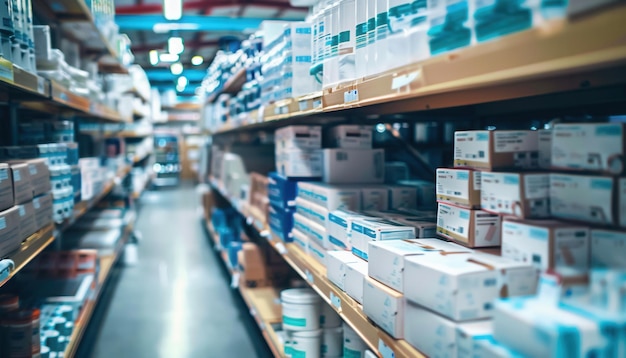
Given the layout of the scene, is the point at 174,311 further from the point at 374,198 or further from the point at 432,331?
the point at 432,331

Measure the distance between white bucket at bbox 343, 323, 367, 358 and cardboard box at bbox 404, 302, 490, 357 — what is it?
24.1 inches

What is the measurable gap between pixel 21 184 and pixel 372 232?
1371mm

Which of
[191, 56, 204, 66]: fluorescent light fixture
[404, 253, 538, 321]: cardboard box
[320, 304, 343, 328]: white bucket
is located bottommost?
[320, 304, 343, 328]: white bucket

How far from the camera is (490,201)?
1.18 m

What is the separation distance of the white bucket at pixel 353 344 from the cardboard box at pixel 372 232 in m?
0.33

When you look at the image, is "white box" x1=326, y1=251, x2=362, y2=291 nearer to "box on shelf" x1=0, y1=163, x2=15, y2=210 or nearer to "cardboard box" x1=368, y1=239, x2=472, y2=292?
"cardboard box" x1=368, y1=239, x2=472, y2=292

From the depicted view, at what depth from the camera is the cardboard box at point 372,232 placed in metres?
1.55

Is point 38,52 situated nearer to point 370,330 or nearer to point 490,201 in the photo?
point 370,330

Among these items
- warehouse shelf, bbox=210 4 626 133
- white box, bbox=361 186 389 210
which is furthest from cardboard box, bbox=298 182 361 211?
warehouse shelf, bbox=210 4 626 133

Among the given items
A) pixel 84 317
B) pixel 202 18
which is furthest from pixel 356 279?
pixel 202 18

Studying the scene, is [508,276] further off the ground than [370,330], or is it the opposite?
Result: [508,276]

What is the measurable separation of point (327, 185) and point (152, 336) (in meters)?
1.86

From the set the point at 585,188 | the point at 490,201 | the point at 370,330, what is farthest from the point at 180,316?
the point at 585,188

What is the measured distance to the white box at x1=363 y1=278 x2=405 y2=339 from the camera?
1.24 meters
